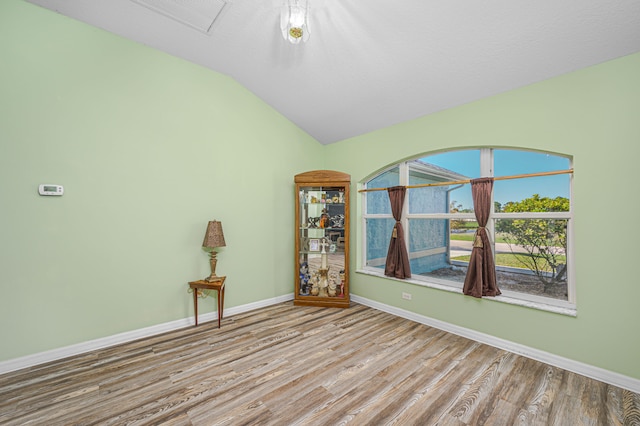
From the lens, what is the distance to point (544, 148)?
2447mm

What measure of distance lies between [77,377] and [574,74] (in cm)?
501

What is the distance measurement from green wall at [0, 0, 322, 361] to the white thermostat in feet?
Result: 0.13

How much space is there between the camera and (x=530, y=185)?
267cm

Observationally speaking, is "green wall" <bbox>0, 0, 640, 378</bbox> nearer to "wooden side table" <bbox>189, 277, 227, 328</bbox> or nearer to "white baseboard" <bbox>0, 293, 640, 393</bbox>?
"white baseboard" <bbox>0, 293, 640, 393</bbox>

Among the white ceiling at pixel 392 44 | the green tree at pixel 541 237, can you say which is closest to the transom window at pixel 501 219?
the green tree at pixel 541 237

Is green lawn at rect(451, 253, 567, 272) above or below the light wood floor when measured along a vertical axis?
above

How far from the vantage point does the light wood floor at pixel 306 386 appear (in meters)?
1.79

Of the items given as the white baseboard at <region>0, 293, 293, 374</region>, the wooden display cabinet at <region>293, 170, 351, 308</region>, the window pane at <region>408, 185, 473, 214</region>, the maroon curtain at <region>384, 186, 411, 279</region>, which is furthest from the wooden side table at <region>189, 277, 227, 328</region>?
the window pane at <region>408, 185, 473, 214</region>

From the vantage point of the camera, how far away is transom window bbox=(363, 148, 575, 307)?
255cm

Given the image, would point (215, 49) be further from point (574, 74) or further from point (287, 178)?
point (574, 74)

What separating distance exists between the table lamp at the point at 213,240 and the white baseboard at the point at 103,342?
590 millimetres

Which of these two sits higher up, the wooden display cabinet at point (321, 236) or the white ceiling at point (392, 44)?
the white ceiling at point (392, 44)

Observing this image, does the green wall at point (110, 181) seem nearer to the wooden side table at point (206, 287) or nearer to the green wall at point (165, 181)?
the green wall at point (165, 181)

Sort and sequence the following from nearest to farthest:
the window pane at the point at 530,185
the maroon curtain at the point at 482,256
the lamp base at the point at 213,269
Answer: the window pane at the point at 530,185 < the maroon curtain at the point at 482,256 < the lamp base at the point at 213,269
